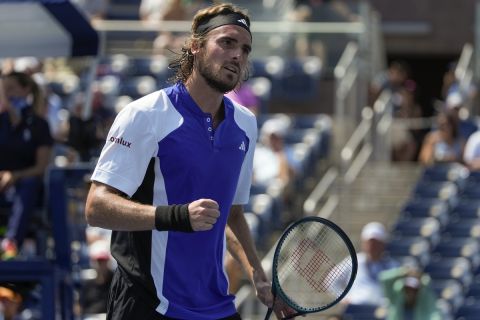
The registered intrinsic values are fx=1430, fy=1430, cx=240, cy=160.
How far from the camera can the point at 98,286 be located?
1114 cm

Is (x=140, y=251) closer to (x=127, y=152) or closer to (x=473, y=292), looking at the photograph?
(x=127, y=152)

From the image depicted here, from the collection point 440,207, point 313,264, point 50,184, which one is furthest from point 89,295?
point 313,264

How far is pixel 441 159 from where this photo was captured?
14.1 metres

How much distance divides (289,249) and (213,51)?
863 mm

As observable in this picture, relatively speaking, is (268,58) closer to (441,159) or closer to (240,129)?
(441,159)

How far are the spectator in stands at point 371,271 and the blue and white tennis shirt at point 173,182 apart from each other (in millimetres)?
5697

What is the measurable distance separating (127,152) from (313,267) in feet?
3.11

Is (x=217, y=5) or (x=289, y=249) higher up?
(x=217, y=5)

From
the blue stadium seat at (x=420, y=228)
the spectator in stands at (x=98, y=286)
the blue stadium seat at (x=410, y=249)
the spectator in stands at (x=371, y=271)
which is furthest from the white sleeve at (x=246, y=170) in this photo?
the blue stadium seat at (x=420, y=228)

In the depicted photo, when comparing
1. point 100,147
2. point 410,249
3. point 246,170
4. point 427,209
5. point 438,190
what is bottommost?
point 410,249

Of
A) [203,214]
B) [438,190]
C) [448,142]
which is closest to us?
[203,214]

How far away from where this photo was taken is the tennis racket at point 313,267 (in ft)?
18.1

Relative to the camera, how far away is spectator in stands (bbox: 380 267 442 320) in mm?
10492

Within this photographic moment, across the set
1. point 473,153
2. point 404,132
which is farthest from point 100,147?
point 404,132
